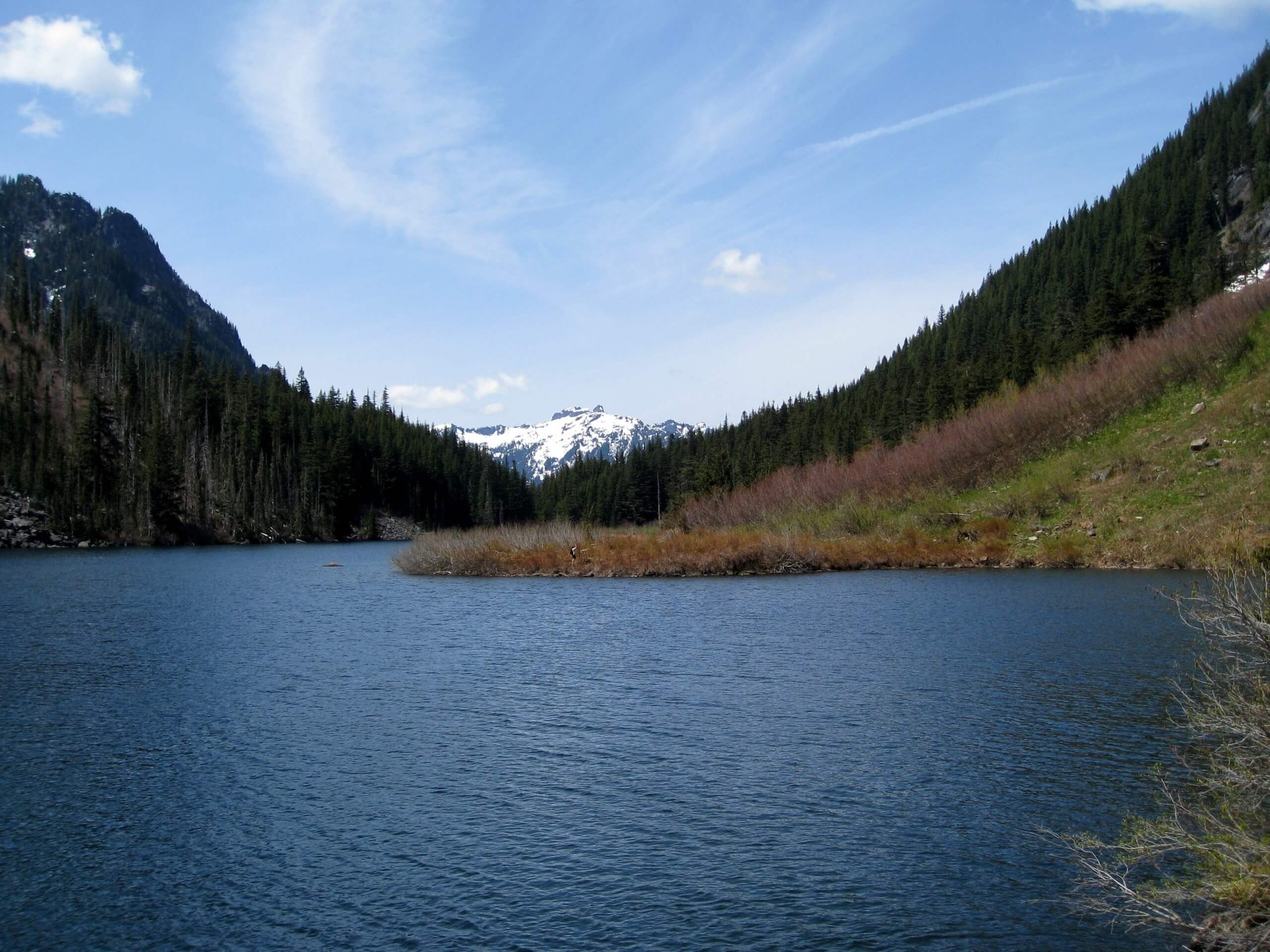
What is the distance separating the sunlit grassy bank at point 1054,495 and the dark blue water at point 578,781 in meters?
21.1

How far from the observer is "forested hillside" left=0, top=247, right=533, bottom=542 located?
121 m

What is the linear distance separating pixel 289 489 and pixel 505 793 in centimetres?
14891

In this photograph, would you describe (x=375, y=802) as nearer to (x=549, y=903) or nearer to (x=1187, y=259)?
(x=549, y=903)

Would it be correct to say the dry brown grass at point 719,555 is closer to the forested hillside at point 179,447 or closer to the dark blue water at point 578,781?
the dark blue water at point 578,781

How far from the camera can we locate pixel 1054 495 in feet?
206

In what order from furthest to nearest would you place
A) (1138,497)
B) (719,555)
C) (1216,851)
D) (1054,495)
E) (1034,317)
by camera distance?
(1034,317) < (1054,495) < (719,555) < (1138,497) < (1216,851)

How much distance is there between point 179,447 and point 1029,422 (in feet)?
411

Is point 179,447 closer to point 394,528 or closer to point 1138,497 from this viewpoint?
point 394,528

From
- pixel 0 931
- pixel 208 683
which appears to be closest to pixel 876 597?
pixel 208 683

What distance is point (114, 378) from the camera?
147875mm

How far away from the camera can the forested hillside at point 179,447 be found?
12075 centimetres

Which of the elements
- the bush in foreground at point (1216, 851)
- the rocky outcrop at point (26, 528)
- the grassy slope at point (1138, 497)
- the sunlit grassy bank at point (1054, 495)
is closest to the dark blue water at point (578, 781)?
the bush in foreground at point (1216, 851)

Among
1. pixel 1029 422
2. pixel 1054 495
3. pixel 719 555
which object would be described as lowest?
pixel 719 555

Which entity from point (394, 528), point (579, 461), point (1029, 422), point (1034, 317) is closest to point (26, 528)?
point (394, 528)
